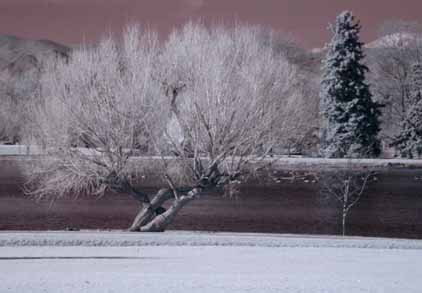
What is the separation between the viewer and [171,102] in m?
20.1

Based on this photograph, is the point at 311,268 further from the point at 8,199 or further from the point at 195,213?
the point at 8,199

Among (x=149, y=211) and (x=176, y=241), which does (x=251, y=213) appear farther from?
(x=176, y=241)

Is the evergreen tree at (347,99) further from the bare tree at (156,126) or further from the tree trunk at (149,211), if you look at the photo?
the tree trunk at (149,211)

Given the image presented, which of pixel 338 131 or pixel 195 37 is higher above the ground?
pixel 195 37

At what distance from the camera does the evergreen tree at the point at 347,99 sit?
49.7 m

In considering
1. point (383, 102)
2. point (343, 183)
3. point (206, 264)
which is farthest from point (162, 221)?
point (383, 102)

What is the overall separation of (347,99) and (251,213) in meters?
26.4

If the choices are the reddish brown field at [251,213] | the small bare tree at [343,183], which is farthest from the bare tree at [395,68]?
the reddish brown field at [251,213]

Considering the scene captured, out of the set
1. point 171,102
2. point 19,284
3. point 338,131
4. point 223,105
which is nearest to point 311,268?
point 19,284

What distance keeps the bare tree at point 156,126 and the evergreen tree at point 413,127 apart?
32792 mm

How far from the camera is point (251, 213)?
26.0 meters

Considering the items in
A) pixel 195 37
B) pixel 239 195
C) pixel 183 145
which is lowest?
pixel 239 195

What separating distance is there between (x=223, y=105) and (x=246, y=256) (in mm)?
5863

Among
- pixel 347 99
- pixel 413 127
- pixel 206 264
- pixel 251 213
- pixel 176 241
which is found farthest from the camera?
pixel 413 127
